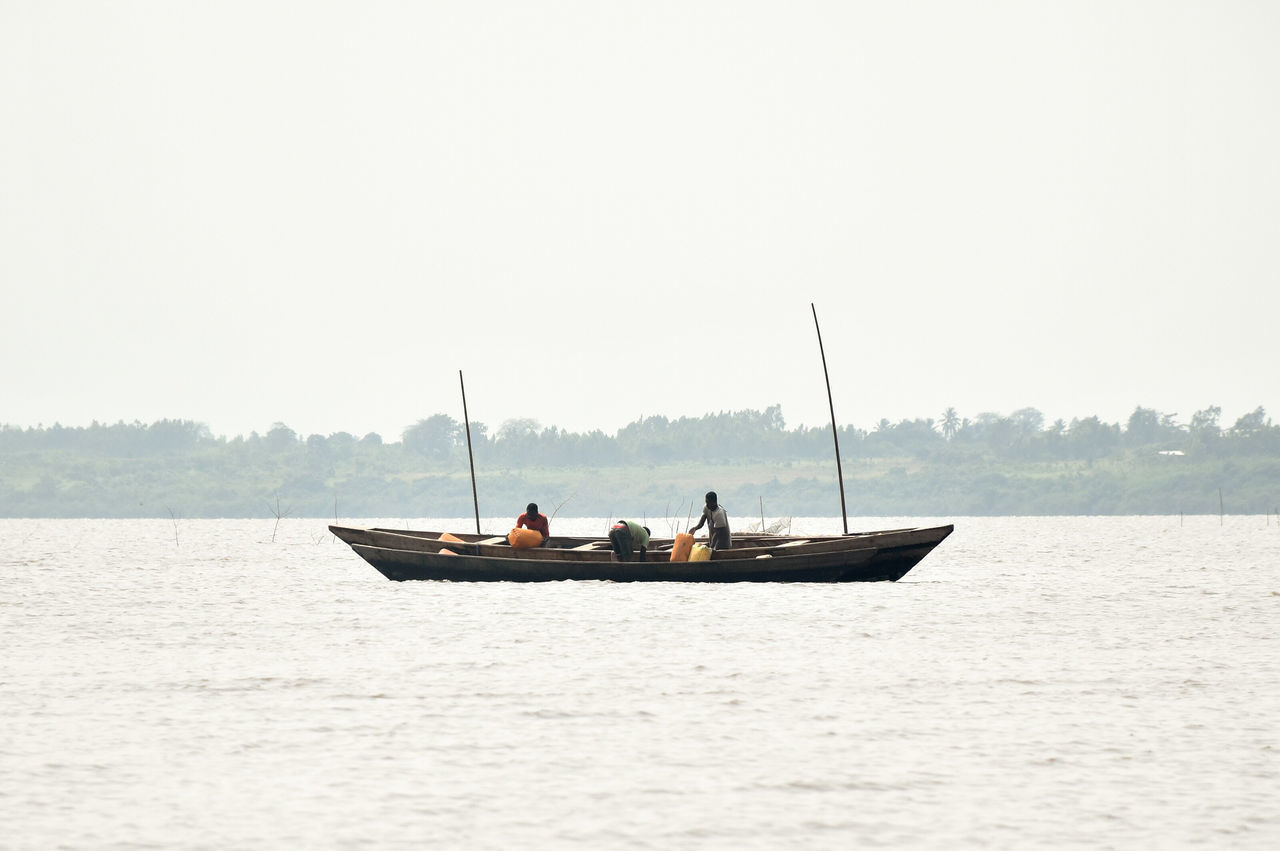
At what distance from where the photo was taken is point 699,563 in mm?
25688

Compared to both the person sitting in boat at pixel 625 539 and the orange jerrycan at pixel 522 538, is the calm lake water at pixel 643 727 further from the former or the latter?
the orange jerrycan at pixel 522 538

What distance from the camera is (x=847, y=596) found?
29156 millimetres

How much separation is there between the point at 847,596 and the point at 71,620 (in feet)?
50.6

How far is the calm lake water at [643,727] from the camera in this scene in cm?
853

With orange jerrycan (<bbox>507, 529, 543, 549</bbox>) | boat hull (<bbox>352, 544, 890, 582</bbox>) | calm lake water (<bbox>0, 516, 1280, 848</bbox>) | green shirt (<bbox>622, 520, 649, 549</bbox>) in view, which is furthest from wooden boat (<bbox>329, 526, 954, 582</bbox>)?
calm lake water (<bbox>0, 516, 1280, 848</bbox>)

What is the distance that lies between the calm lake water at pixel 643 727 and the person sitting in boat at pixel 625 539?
109cm

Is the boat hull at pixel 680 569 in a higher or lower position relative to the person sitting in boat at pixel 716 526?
lower

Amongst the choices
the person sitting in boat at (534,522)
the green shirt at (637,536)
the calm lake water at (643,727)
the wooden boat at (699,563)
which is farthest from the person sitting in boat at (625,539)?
the person sitting in boat at (534,522)

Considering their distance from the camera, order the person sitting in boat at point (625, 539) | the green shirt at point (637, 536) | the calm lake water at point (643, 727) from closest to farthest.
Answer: the calm lake water at point (643, 727) → the person sitting in boat at point (625, 539) → the green shirt at point (637, 536)

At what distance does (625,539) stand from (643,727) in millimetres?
14083

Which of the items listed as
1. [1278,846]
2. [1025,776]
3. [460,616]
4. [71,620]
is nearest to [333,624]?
[460,616]

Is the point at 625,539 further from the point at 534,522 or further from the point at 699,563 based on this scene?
the point at 534,522

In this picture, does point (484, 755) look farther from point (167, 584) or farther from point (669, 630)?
point (167, 584)

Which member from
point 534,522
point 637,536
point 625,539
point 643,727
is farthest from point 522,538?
point 643,727
